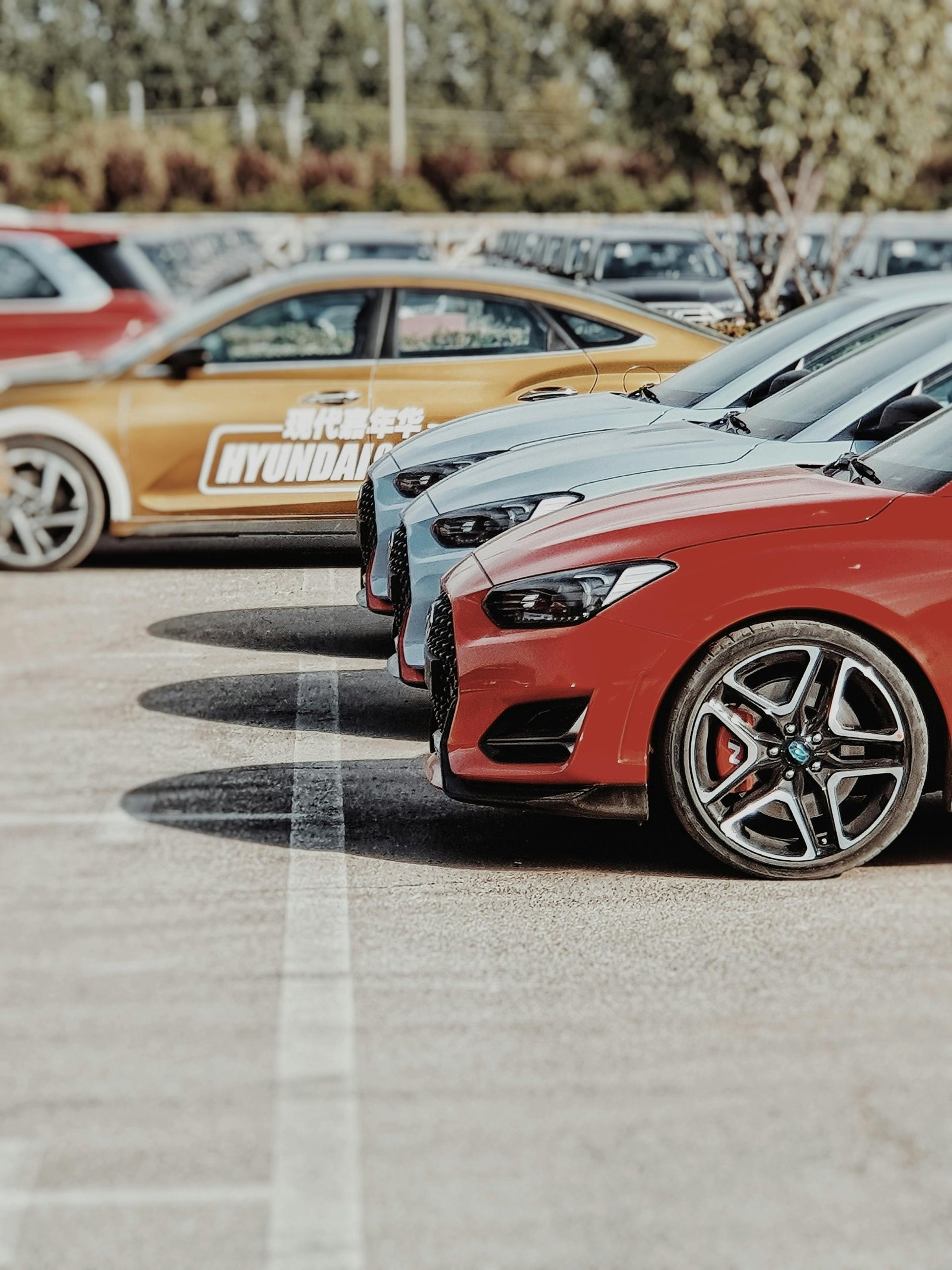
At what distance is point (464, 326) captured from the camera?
880 centimetres

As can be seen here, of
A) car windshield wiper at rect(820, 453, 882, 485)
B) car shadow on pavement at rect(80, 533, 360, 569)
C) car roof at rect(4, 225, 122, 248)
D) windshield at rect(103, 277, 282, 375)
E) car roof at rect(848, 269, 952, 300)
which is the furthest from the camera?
car roof at rect(4, 225, 122, 248)

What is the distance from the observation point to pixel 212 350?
9086 mm

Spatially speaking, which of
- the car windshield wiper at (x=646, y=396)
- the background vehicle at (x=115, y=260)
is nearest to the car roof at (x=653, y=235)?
the background vehicle at (x=115, y=260)

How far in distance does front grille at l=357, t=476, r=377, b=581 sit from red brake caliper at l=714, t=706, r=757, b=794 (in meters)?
2.21

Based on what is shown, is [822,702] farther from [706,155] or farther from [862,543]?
[706,155]

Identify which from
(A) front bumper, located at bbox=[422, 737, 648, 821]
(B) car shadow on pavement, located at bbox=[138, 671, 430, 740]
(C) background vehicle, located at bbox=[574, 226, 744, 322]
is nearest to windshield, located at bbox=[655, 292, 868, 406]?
(B) car shadow on pavement, located at bbox=[138, 671, 430, 740]

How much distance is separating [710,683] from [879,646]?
1.43 ft

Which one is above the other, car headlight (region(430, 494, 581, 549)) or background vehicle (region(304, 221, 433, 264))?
car headlight (region(430, 494, 581, 549))

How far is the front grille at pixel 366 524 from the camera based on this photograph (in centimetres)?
690

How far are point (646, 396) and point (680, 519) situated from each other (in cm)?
320

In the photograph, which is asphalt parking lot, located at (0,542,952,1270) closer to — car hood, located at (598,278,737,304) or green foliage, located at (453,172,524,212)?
car hood, located at (598,278,737,304)

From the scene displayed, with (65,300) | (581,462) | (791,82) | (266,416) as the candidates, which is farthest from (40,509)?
(791,82)

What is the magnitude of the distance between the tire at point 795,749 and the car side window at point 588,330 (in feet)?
13.8

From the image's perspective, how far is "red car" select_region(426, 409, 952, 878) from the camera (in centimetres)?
479
